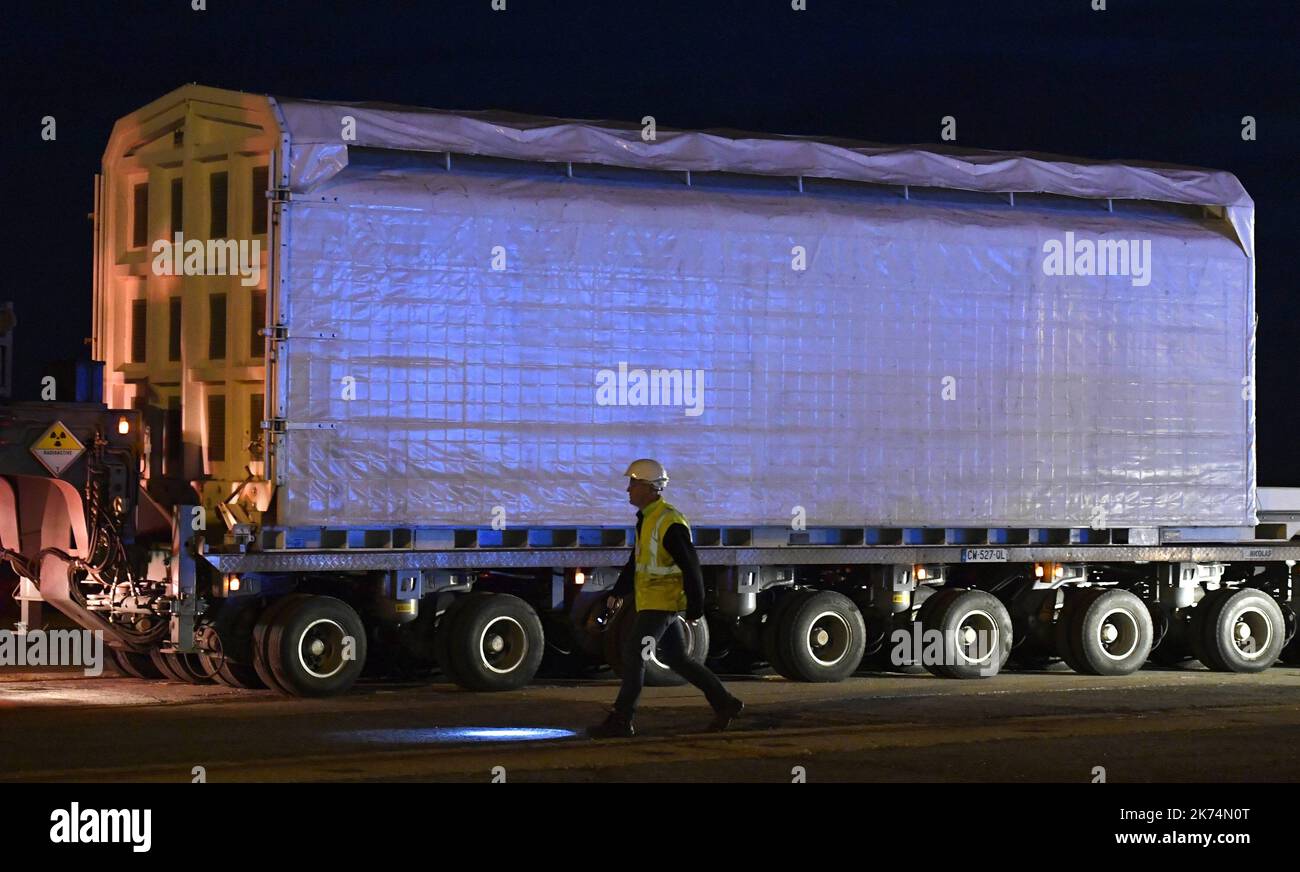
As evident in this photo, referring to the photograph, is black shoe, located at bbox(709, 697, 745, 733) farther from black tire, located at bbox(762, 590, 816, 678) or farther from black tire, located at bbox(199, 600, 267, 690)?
black tire, located at bbox(762, 590, 816, 678)

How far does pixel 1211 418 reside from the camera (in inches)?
885

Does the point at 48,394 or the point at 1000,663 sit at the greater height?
the point at 48,394

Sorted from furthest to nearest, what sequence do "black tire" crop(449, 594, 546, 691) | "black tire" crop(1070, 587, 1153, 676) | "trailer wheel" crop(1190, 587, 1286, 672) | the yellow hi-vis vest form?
"trailer wheel" crop(1190, 587, 1286, 672)
"black tire" crop(1070, 587, 1153, 676)
"black tire" crop(449, 594, 546, 691)
the yellow hi-vis vest

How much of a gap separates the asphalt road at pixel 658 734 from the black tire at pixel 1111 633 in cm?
Answer: 150

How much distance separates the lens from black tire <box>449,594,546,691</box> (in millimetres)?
18750

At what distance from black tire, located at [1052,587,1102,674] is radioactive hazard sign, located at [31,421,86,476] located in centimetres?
907

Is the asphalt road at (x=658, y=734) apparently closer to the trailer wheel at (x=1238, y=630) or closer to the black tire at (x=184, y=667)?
the black tire at (x=184, y=667)

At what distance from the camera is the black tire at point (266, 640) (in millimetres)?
18047

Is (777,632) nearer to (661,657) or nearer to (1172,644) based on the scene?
(1172,644)

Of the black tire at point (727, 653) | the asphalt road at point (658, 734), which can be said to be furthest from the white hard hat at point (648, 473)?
the black tire at point (727, 653)

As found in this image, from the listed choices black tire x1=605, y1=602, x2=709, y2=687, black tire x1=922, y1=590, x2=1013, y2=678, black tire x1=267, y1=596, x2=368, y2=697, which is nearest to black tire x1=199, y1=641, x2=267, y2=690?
black tire x1=267, y1=596, x2=368, y2=697
